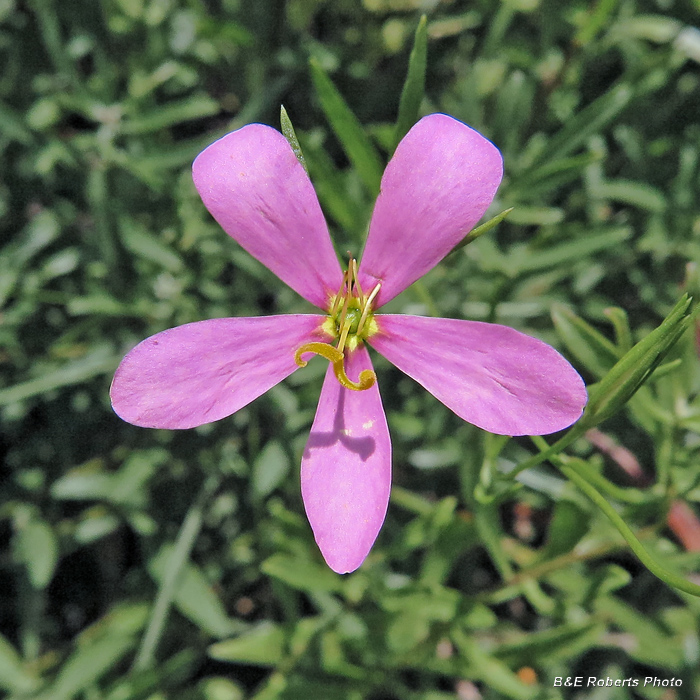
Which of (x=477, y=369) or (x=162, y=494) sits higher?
(x=477, y=369)

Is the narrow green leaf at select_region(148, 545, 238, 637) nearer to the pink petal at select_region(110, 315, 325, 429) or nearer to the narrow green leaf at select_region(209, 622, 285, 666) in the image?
the narrow green leaf at select_region(209, 622, 285, 666)

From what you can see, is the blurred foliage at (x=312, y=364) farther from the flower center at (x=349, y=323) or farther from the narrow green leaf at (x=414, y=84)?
the flower center at (x=349, y=323)

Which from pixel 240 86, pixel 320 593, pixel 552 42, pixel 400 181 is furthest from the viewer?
pixel 240 86

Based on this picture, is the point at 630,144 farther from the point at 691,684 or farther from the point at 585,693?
the point at 585,693

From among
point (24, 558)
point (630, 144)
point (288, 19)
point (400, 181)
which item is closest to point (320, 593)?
point (24, 558)

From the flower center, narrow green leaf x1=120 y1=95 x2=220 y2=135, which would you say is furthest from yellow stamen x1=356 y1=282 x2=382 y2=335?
narrow green leaf x1=120 y1=95 x2=220 y2=135

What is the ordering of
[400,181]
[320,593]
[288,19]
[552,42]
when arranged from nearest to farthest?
[400,181]
[320,593]
[552,42]
[288,19]

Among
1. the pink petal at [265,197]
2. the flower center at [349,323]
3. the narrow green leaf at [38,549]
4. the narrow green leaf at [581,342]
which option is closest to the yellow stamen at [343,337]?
the flower center at [349,323]

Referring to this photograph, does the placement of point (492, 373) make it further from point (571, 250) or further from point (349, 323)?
point (571, 250)

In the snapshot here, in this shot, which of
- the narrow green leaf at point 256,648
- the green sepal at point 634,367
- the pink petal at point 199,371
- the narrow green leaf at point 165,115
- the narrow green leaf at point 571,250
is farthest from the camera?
the narrow green leaf at point 165,115
